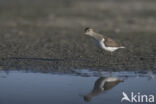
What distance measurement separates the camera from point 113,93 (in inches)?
416

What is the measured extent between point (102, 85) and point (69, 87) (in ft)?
2.34

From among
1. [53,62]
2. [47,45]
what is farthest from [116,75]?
[47,45]

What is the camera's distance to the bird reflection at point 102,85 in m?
10.3

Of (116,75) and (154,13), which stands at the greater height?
(154,13)

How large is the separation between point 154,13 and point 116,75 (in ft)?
55.0

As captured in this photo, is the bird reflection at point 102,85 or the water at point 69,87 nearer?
the water at point 69,87

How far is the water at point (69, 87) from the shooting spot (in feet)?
32.6

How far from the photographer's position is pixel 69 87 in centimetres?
1106

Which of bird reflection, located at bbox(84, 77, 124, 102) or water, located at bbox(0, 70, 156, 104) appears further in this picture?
bird reflection, located at bbox(84, 77, 124, 102)

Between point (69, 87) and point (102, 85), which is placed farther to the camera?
point (102, 85)

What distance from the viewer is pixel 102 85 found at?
11164mm

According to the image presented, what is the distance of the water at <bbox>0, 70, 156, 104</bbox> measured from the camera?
32.6ft

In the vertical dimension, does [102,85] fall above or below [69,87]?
above

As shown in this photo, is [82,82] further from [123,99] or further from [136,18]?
[136,18]
